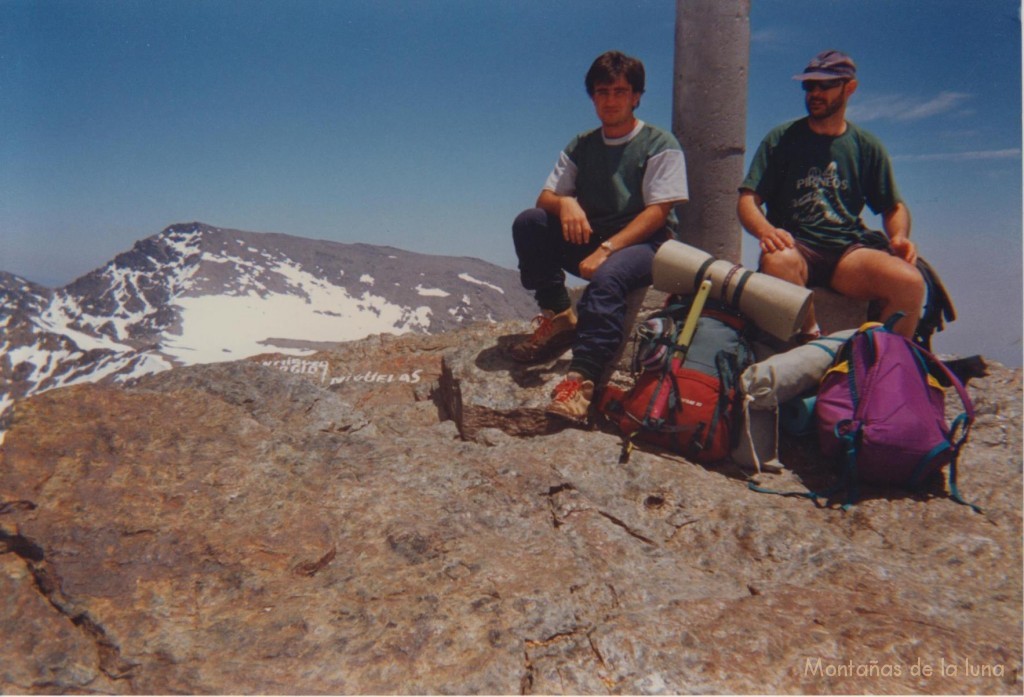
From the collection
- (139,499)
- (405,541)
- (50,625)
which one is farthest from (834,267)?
(50,625)

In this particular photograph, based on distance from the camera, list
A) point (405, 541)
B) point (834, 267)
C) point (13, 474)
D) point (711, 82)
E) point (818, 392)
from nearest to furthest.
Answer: point (405, 541) → point (13, 474) → point (818, 392) → point (834, 267) → point (711, 82)

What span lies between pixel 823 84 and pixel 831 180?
34.7 inches

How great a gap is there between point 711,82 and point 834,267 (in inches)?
135

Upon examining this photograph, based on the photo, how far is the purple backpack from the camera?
437 cm

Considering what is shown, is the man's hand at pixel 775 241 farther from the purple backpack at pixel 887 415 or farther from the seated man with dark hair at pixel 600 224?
the purple backpack at pixel 887 415

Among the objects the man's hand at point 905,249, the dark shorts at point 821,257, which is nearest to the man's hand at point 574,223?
the dark shorts at point 821,257

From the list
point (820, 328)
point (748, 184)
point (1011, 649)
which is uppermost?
→ point (748, 184)

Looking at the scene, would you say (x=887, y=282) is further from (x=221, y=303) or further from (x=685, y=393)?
(x=221, y=303)

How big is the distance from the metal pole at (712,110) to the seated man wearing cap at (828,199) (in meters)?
2.07

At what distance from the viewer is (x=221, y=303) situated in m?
44.6

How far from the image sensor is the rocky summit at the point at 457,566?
105 inches

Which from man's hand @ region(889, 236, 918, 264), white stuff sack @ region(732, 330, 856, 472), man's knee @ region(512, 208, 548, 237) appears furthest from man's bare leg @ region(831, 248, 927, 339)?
man's knee @ region(512, 208, 548, 237)

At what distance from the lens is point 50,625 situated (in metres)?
2.88

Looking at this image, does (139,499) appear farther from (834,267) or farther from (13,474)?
(834,267)
